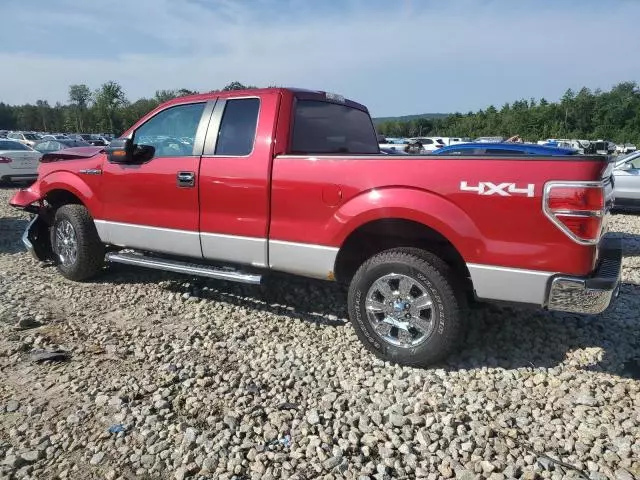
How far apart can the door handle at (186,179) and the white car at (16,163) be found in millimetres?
11289

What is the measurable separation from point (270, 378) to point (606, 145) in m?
7.39

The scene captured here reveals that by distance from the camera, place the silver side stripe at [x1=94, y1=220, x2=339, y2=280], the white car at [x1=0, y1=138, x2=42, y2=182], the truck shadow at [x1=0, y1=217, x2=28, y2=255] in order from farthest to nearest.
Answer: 1. the white car at [x1=0, y1=138, x2=42, y2=182]
2. the truck shadow at [x1=0, y1=217, x2=28, y2=255]
3. the silver side stripe at [x1=94, y1=220, x2=339, y2=280]

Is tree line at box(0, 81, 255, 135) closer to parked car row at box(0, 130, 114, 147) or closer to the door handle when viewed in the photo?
parked car row at box(0, 130, 114, 147)

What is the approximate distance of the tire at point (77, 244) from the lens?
17.1 ft

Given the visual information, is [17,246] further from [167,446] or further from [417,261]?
[417,261]

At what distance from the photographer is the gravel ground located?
8.55ft

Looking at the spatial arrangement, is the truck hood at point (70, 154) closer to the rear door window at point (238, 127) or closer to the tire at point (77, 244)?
the tire at point (77, 244)

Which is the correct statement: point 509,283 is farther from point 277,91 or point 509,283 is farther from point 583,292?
point 277,91

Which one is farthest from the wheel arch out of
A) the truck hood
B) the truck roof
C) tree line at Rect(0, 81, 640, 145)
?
tree line at Rect(0, 81, 640, 145)

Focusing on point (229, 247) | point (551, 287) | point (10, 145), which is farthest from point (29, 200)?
point (10, 145)

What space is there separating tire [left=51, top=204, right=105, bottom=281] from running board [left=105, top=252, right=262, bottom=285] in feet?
0.76

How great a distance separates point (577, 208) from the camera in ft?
9.45

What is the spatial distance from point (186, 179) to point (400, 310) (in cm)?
218

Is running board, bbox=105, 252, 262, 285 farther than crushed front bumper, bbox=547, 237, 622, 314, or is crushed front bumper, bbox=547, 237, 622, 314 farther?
running board, bbox=105, 252, 262, 285
